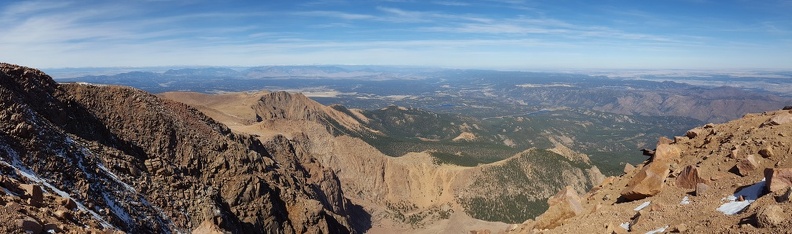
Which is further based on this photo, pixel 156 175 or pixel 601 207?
pixel 156 175

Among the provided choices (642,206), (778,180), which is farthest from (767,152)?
(642,206)

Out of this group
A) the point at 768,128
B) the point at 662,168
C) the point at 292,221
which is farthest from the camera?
the point at 292,221

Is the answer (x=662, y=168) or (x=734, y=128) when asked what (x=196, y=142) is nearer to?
(x=662, y=168)

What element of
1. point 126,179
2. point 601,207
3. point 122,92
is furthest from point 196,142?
point 601,207

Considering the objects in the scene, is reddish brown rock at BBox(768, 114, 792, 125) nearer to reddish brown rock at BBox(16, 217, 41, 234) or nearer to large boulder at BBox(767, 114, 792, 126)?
large boulder at BBox(767, 114, 792, 126)

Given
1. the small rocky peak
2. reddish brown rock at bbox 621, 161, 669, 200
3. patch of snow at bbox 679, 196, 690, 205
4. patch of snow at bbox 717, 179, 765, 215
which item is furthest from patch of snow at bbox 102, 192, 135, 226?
patch of snow at bbox 717, 179, 765, 215

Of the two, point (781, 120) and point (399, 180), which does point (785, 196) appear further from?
point (399, 180)
